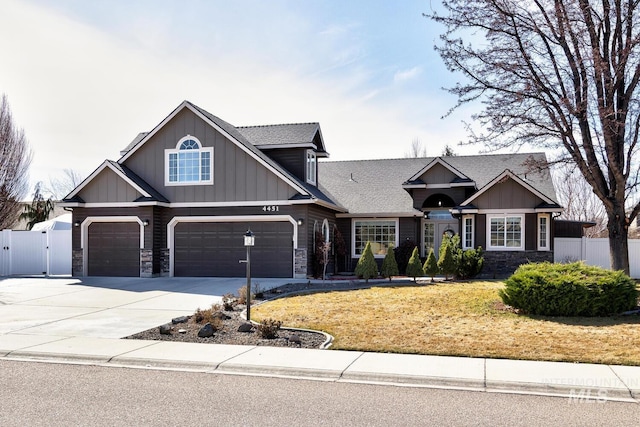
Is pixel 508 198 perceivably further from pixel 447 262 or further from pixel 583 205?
pixel 583 205

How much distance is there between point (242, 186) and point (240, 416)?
16561 millimetres

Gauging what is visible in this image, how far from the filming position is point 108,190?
22969mm

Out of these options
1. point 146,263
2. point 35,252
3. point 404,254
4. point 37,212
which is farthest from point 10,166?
point 404,254

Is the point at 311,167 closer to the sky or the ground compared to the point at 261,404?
closer to the sky

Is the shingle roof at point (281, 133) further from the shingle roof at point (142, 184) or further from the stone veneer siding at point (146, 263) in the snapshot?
the stone veneer siding at point (146, 263)

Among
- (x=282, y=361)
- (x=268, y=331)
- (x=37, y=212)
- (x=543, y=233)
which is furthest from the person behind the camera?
(x=37, y=212)

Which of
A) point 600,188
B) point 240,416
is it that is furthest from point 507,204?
point 240,416

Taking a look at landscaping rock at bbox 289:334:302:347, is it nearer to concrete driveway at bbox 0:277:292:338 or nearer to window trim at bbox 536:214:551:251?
concrete driveway at bbox 0:277:292:338

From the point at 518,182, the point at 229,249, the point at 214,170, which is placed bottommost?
the point at 229,249

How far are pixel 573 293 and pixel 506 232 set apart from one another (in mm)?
11569

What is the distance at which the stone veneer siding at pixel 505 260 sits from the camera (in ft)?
74.6

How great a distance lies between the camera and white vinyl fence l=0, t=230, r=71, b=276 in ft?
84.8

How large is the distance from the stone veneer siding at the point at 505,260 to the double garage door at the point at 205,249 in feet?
26.7

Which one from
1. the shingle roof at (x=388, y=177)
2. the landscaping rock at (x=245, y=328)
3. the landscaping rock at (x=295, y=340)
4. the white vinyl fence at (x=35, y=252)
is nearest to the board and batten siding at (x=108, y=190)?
the white vinyl fence at (x=35, y=252)
